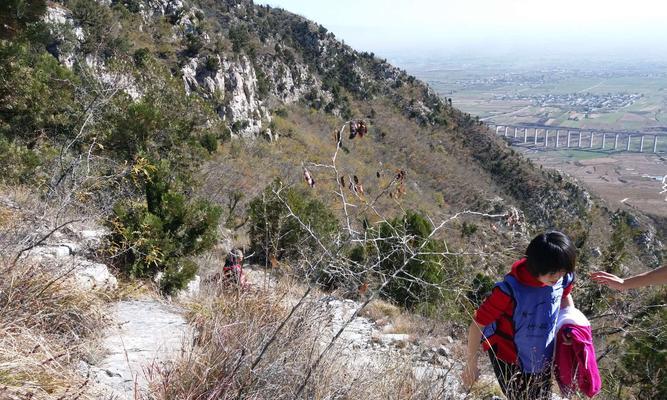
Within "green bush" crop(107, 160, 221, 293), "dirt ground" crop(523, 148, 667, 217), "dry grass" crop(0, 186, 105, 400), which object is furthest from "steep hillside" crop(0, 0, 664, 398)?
"dirt ground" crop(523, 148, 667, 217)

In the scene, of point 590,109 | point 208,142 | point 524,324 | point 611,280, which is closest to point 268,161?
point 208,142

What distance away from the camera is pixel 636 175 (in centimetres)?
5612

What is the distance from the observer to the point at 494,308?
6.59 feet

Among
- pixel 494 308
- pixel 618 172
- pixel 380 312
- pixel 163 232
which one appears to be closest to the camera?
pixel 494 308

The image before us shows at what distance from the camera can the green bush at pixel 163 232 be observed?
4.07m

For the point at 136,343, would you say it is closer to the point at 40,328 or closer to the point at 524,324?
the point at 40,328

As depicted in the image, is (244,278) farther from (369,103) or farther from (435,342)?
(369,103)

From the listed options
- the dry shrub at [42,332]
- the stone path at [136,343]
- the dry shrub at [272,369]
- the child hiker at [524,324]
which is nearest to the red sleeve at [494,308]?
the child hiker at [524,324]

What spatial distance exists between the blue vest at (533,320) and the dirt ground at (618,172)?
44544mm

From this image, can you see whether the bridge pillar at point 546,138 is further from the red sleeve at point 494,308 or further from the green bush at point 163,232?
the red sleeve at point 494,308

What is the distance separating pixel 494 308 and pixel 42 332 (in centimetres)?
203

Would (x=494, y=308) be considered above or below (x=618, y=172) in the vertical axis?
above

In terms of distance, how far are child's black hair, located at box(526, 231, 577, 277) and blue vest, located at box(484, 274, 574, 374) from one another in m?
0.14

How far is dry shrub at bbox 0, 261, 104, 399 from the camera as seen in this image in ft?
5.14
